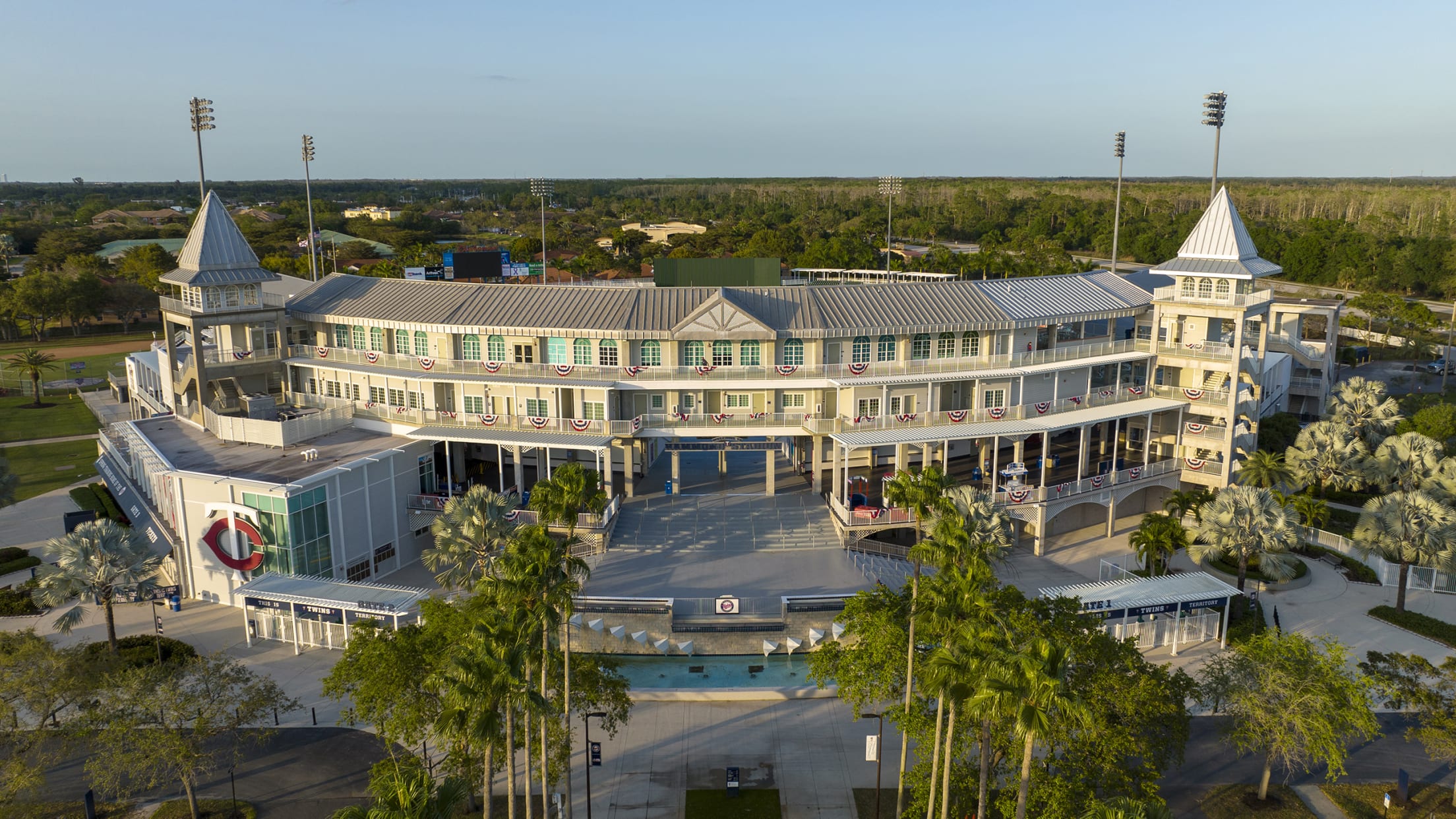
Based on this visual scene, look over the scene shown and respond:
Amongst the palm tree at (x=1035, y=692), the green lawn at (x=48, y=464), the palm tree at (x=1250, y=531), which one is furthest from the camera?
the green lawn at (x=48, y=464)

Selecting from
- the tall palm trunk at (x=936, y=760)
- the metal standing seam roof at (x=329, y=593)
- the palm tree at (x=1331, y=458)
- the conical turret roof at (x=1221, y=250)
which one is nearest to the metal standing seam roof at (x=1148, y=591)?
the tall palm trunk at (x=936, y=760)

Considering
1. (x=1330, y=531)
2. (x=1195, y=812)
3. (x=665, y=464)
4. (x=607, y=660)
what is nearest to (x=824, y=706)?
(x=607, y=660)

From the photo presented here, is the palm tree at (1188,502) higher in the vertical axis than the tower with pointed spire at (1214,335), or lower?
lower

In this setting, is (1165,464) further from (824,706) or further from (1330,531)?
(824,706)

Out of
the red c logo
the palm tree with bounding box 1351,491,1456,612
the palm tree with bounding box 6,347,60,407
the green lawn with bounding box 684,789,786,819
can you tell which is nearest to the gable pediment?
the red c logo

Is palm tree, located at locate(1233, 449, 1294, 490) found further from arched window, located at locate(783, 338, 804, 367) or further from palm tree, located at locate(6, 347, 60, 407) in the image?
palm tree, located at locate(6, 347, 60, 407)

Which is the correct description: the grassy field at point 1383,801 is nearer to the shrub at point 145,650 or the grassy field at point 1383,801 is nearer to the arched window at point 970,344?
the arched window at point 970,344

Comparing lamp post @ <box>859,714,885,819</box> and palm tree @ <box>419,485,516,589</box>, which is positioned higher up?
palm tree @ <box>419,485,516,589</box>
